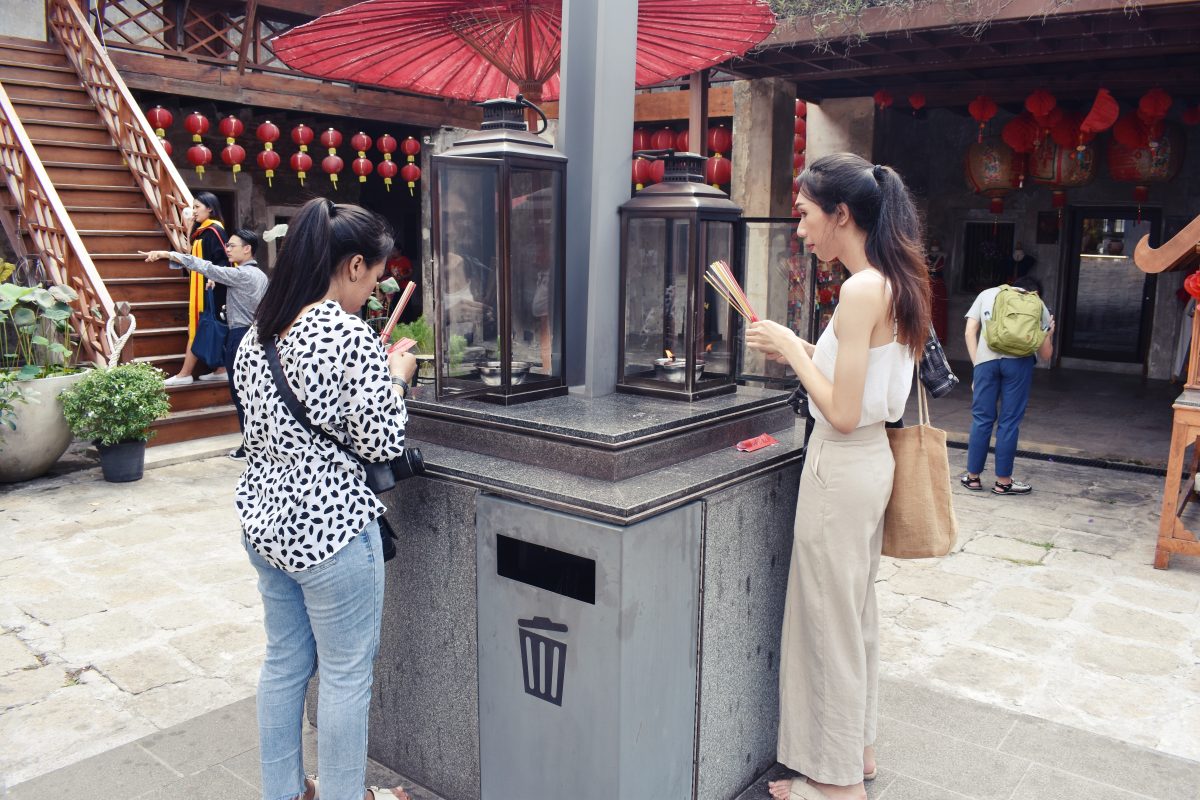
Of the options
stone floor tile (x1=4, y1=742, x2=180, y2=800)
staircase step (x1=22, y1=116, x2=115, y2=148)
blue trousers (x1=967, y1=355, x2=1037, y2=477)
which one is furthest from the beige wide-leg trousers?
staircase step (x1=22, y1=116, x2=115, y2=148)

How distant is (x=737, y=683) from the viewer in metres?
2.74

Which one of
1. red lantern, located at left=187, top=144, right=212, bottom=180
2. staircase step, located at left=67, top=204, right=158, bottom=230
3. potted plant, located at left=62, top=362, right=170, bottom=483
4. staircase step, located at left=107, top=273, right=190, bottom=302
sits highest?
red lantern, located at left=187, top=144, right=212, bottom=180

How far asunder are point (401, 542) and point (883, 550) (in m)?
1.49

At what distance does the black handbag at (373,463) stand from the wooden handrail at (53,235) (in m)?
5.83

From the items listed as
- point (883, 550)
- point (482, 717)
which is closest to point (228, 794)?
point (482, 717)

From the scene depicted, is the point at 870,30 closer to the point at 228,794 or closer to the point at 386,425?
the point at 386,425

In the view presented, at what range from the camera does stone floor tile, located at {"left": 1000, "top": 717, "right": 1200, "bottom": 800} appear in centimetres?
295

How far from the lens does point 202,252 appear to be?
24.8 feet

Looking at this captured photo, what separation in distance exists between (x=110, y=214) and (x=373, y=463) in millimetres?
8207

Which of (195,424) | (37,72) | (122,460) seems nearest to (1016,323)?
(122,460)

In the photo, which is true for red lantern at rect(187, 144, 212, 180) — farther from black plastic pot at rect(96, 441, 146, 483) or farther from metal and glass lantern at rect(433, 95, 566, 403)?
metal and glass lantern at rect(433, 95, 566, 403)

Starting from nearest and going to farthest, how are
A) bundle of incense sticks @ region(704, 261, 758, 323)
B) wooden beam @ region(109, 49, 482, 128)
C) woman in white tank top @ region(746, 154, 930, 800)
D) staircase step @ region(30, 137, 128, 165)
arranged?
A: woman in white tank top @ region(746, 154, 930, 800), bundle of incense sticks @ region(704, 261, 758, 323), staircase step @ region(30, 137, 128, 165), wooden beam @ region(109, 49, 482, 128)

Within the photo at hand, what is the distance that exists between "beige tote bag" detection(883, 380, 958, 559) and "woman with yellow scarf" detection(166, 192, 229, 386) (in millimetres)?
6469

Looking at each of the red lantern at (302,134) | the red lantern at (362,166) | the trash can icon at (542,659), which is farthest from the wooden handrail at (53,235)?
the trash can icon at (542,659)
